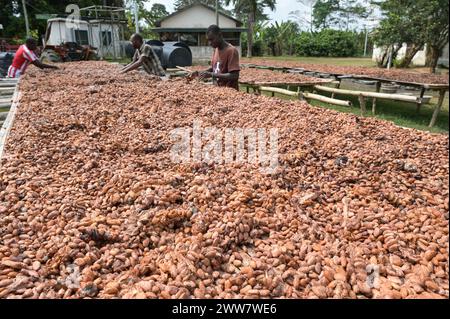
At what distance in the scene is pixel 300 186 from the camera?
99.3 inches

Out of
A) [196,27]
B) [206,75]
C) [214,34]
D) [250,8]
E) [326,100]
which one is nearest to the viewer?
[214,34]

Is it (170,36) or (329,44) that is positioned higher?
(170,36)

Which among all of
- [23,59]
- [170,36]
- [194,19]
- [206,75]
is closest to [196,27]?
[194,19]

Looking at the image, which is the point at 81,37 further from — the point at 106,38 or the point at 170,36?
the point at 170,36

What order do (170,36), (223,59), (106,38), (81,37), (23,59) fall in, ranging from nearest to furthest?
1. (223,59)
2. (23,59)
3. (81,37)
4. (106,38)
5. (170,36)

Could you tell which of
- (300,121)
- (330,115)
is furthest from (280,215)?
(330,115)

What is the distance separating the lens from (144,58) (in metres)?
7.00

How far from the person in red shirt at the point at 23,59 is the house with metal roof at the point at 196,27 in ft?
56.3

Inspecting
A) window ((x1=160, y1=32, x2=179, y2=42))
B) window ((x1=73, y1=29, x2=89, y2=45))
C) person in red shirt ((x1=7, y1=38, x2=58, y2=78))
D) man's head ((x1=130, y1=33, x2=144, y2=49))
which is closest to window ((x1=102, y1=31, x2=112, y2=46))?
window ((x1=73, y1=29, x2=89, y2=45))

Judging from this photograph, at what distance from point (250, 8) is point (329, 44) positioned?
25.8 ft

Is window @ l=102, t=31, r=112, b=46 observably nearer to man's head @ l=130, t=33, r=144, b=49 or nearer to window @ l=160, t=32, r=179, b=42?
window @ l=160, t=32, r=179, b=42

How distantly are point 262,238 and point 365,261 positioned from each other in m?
0.55

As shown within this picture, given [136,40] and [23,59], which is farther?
[23,59]

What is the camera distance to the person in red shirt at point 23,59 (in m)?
8.10
